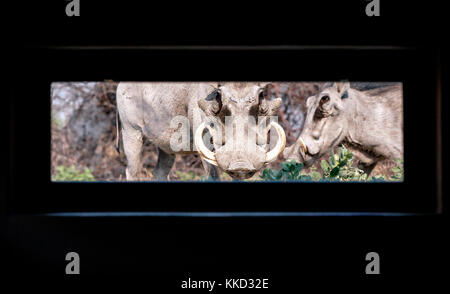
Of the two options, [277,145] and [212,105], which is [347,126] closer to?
[277,145]

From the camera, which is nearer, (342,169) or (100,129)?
(342,169)

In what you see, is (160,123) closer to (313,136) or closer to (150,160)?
(150,160)

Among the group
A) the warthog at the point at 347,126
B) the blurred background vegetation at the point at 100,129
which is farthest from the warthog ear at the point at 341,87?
the blurred background vegetation at the point at 100,129

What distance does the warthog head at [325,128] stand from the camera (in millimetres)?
3215

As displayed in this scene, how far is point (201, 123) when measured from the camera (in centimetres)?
347

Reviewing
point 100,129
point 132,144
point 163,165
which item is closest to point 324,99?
point 163,165

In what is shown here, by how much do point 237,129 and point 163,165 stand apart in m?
0.99

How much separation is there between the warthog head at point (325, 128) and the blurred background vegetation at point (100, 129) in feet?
0.91
